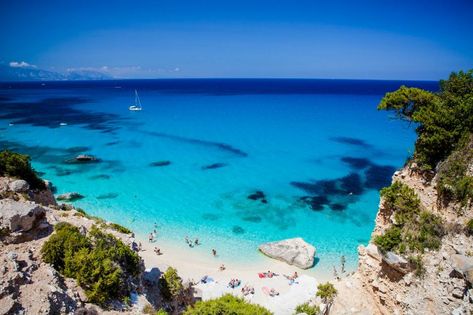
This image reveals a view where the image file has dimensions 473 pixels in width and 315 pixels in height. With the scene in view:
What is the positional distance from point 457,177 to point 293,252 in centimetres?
1565

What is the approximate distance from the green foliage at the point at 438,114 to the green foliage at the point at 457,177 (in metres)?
0.88

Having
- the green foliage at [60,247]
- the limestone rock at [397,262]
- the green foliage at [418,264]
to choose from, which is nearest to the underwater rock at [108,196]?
the green foliage at [60,247]

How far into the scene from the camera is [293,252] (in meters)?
28.0

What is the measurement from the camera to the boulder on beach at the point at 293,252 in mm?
27625

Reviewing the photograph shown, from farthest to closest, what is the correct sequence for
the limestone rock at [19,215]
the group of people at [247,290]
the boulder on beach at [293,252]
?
the boulder on beach at [293,252], the group of people at [247,290], the limestone rock at [19,215]

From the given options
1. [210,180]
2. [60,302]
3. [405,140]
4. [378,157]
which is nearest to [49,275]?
[60,302]

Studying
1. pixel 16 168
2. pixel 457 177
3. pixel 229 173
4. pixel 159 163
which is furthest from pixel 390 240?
pixel 159 163

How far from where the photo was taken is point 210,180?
45469 millimetres

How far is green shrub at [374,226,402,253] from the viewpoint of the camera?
1606 cm

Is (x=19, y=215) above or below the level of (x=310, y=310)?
above

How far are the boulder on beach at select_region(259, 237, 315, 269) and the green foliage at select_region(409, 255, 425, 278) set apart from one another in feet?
43.5

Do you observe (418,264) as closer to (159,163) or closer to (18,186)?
(18,186)

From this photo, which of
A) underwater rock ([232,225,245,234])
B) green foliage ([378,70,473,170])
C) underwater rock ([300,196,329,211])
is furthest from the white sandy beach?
green foliage ([378,70,473,170])

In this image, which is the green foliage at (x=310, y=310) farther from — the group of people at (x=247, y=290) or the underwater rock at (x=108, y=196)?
the underwater rock at (x=108, y=196)
